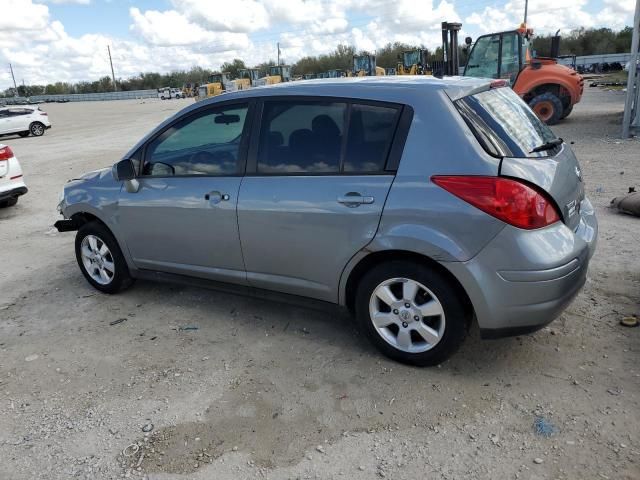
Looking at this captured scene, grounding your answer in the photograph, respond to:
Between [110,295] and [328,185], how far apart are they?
106 inches

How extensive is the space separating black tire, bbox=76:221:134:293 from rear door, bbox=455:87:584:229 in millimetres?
3210

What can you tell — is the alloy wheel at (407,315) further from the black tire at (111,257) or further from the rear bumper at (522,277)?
the black tire at (111,257)

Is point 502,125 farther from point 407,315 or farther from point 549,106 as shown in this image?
point 549,106

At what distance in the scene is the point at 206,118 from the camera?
411 cm

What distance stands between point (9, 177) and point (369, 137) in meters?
7.58

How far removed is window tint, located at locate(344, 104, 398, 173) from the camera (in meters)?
3.24

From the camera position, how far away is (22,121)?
23500 mm

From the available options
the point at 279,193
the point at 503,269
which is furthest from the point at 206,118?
the point at 503,269

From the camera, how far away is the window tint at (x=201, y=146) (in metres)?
3.94

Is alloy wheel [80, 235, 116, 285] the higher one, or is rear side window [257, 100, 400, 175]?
rear side window [257, 100, 400, 175]

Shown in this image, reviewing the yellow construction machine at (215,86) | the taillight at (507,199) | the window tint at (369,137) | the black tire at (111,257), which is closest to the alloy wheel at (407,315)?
the taillight at (507,199)

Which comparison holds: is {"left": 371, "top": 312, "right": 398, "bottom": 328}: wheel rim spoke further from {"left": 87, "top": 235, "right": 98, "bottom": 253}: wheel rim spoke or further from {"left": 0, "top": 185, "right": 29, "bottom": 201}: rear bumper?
{"left": 0, "top": 185, "right": 29, "bottom": 201}: rear bumper

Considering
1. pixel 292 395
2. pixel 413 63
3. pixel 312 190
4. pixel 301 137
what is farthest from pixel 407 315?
pixel 413 63

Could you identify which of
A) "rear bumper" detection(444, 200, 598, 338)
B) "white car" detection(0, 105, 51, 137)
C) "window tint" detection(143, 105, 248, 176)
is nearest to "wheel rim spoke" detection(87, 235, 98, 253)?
"window tint" detection(143, 105, 248, 176)
